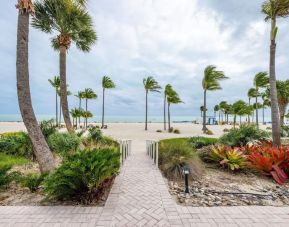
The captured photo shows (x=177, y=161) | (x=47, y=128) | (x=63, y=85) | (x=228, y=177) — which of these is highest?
(x=63, y=85)

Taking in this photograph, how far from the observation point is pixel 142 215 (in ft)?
12.0

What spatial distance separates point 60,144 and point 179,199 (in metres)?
6.38

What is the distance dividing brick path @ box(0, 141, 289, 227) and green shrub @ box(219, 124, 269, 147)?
6265 millimetres

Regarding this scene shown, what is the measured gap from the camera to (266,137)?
36.6ft

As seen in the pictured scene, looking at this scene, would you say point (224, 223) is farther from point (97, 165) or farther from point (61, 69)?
point (61, 69)

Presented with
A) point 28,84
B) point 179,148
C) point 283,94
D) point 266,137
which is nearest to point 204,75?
point 283,94

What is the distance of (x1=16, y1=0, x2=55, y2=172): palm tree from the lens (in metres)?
5.78

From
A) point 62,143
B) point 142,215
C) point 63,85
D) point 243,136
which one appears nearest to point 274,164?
point 243,136

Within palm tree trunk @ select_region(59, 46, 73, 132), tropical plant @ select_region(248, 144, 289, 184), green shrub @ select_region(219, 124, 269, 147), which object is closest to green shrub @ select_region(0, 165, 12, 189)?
palm tree trunk @ select_region(59, 46, 73, 132)

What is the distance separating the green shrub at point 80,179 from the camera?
13.3 ft

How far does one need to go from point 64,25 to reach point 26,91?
6340mm

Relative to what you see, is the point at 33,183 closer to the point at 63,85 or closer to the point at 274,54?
the point at 63,85

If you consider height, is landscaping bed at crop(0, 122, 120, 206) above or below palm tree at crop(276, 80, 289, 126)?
below

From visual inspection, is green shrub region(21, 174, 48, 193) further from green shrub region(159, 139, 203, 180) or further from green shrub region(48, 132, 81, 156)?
green shrub region(48, 132, 81, 156)
